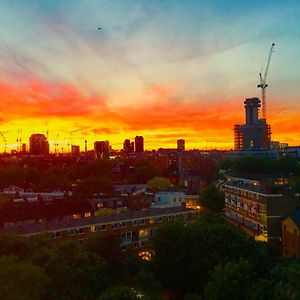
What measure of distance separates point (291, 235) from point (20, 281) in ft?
65.7

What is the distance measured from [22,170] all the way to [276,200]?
49644mm

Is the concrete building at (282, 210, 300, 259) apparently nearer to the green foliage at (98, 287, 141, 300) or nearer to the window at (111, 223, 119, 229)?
the window at (111, 223, 119, 229)

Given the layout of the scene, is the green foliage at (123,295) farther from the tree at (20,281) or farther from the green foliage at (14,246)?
the green foliage at (14,246)

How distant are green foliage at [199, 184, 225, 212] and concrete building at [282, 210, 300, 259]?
14704mm

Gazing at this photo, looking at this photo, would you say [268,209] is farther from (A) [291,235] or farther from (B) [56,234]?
(B) [56,234]

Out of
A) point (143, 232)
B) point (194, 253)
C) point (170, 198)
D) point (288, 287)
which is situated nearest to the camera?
point (288, 287)

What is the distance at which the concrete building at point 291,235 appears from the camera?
98.3 ft

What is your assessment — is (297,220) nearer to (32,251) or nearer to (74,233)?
(74,233)

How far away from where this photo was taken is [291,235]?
30.9 m

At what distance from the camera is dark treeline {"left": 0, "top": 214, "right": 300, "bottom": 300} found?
16.2 meters

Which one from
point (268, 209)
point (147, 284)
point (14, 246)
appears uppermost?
point (268, 209)

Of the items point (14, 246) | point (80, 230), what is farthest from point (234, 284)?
point (80, 230)

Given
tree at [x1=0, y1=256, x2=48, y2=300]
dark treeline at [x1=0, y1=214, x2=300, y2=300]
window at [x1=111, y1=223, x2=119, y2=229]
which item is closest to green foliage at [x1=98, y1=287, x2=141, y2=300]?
dark treeline at [x1=0, y1=214, x2=300, y2=300]

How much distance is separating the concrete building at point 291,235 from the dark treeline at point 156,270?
7785 mm
